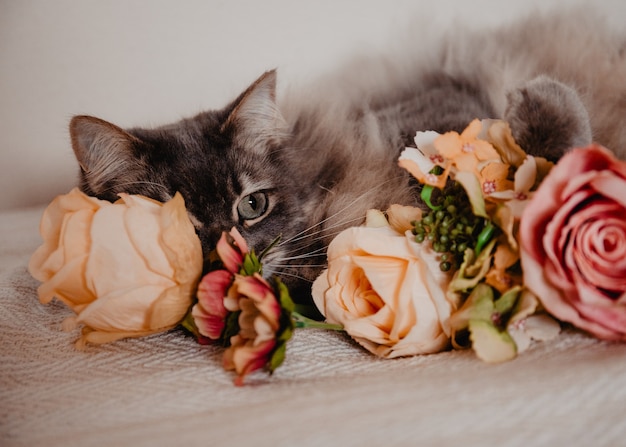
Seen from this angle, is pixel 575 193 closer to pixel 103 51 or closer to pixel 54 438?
pixel 54 438

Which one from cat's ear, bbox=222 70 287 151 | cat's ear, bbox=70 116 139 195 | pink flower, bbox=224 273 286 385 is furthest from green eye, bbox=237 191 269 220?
pink flower, bbox=224 273 286 385

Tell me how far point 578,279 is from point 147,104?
1.67 metres

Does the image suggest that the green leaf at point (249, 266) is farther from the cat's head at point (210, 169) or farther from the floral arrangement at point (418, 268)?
the cat's head at point (210, 169)

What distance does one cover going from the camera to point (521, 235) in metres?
0.61

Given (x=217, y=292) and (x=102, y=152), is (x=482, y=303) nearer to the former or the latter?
(x=217, y=292)

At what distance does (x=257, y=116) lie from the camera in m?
1.17

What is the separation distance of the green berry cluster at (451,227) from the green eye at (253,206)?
427 millimetres

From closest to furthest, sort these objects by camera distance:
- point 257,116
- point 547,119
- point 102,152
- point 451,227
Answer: point 451,227, point 547,119, point 102,152, point 257,116

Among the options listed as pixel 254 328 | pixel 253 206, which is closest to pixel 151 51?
pixel 253 206

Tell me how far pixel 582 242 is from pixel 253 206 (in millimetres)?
672

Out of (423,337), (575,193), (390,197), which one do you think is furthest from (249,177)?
(575,193)

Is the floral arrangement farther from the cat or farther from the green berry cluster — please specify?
the cat

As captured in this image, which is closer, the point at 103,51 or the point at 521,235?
the point at 521,235

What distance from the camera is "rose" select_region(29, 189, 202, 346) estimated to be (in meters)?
0.72
